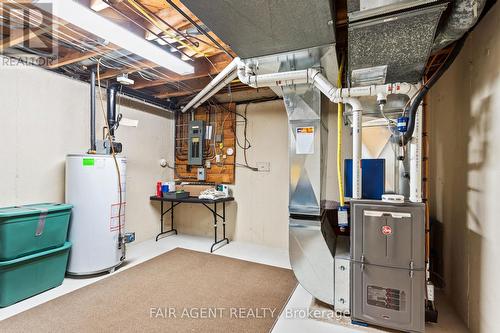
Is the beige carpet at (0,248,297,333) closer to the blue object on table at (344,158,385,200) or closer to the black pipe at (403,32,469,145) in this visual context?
the blue object on table at (344,158,385,200)

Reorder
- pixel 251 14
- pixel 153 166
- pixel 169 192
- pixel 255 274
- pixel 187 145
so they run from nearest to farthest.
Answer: pixel 251 14, pixel 255 274, pixel 169 192, pixel 153 166, pixel 187 145

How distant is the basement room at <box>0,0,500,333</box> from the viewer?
5.77 ft

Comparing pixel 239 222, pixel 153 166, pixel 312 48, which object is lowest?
pixel 239 222

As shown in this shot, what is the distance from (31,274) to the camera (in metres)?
2.35

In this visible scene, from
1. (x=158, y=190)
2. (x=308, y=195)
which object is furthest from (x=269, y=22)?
(x=158, y=190)

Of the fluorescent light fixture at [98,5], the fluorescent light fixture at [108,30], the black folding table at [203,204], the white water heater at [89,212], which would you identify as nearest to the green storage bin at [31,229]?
the white water heater at [89,212]

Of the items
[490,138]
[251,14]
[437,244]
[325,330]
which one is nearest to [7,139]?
[251,14]

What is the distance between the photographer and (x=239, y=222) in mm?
4312

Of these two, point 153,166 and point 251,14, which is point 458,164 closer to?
point 251,14

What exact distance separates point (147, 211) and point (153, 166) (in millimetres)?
827

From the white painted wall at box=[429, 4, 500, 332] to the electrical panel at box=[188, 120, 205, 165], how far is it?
347cm

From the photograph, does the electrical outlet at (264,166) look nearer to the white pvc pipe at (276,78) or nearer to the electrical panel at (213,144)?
the electrical panel at (213,144)

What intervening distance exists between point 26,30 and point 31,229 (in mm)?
1954

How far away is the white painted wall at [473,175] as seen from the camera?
167 centimetres
